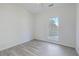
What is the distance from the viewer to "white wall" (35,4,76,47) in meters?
1.15

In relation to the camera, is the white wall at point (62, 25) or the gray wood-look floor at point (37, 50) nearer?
the white wall at point (62, 25)

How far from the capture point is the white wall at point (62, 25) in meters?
1.15

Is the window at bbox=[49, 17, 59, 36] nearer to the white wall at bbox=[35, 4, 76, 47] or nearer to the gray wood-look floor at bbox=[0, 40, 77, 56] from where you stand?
the white wall at bbox=[35, 4, 76, 47]

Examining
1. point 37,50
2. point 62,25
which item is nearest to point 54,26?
point 62,25

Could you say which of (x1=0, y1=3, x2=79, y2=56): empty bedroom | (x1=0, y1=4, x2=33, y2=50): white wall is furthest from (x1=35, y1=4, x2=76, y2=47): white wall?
(x1=0, y1=4, x2=33, y2=50): white wall

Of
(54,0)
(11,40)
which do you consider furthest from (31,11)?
(54,0)

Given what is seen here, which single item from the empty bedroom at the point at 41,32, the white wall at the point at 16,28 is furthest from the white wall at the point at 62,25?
the white wall at the point at 16,28

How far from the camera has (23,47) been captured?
128 centimetres

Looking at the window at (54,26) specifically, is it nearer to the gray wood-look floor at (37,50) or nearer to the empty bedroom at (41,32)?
the empty bedroom at (41,32)

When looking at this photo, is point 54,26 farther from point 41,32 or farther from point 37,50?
point 37,50

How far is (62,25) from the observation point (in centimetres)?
119

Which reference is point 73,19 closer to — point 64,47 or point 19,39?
point 64,47

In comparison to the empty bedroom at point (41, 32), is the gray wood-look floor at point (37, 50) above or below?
below

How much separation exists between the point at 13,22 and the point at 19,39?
0.29 m
